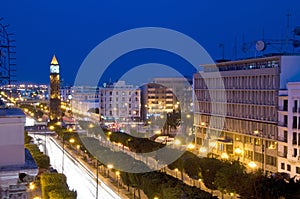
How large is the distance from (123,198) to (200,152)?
1274cm

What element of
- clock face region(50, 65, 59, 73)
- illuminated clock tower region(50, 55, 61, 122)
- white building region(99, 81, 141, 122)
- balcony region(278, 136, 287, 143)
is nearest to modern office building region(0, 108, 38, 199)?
balcony region(278, 136, 287, 143)

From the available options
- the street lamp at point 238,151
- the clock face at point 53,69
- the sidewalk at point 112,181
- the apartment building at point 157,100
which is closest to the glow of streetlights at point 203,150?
the street lamp at point 238,151

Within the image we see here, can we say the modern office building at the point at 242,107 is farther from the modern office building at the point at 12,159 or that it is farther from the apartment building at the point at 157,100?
the apartment building at the point at 157,100

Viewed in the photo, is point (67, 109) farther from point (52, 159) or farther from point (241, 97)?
point (241, 97)

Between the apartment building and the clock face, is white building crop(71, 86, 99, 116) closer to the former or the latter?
the apartment building

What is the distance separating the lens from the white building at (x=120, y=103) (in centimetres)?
5950

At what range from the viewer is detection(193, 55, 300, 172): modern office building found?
24.7 metres

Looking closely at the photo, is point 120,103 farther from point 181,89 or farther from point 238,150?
point 238,150

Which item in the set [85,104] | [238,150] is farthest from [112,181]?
[85,104]

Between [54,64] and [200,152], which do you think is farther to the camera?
[54,64]

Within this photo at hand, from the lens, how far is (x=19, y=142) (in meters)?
5.54

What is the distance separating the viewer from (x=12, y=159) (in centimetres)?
549

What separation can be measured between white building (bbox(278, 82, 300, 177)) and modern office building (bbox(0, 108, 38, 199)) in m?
18.6

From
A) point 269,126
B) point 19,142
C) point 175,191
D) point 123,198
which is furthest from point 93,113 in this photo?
point 19,142
